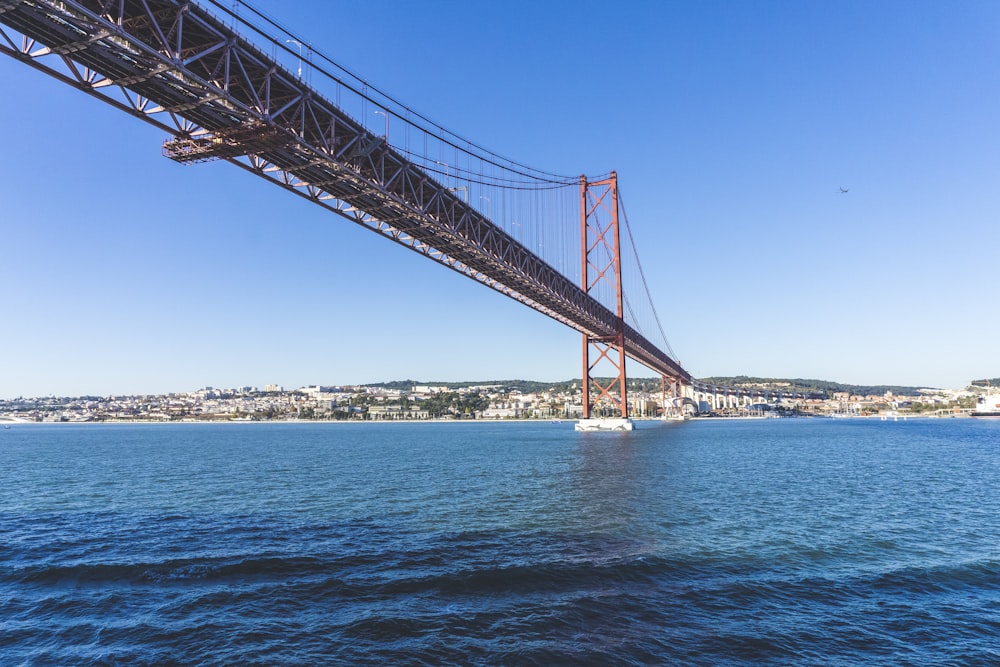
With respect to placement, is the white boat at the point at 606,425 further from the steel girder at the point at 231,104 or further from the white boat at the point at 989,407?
the white boat at the point at 989,407

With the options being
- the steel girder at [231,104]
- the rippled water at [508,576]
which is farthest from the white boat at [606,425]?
the rippled water at [508,576]

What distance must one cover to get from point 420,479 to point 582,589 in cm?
1930

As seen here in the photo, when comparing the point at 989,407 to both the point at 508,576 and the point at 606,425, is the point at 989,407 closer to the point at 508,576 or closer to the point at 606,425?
the point at 606,425

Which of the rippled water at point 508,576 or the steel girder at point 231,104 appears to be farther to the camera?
the steel girder at point 231,104

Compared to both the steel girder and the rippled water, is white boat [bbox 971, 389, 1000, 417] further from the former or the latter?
the steel girder

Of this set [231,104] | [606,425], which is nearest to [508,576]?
[231,104]

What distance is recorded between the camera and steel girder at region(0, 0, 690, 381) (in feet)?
46.6

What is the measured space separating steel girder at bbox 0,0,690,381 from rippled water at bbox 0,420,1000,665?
1300 cm

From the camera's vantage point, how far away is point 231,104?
18.0 meters

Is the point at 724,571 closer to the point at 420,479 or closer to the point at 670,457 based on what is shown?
the point at 420,479

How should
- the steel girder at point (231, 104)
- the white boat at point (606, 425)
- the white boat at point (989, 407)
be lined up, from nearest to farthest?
the steel girder at point (231, 104)
the white boat at point (606, 425)
the white boat at point (989, 407)

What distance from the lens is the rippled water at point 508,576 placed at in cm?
880

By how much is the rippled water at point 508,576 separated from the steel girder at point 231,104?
13005 mm

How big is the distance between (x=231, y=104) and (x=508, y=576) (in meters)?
16.4
